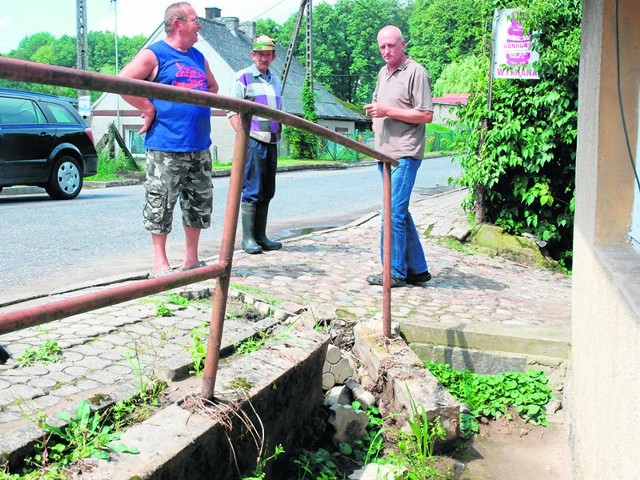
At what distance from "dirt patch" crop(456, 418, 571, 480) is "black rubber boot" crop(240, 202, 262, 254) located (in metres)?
2.86

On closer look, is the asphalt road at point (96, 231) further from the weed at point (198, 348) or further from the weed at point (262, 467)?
the weed at point (262, 467)

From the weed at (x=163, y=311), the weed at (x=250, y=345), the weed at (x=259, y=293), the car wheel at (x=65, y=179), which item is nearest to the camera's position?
the weed at (x=250, y=345)

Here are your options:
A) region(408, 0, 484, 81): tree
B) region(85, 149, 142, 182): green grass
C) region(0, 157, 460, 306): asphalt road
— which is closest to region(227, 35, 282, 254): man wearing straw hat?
region(0, 157, 460, 306): asphalt road

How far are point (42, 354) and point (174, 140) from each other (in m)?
1.84

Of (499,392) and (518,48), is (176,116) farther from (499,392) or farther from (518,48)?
(518,48)

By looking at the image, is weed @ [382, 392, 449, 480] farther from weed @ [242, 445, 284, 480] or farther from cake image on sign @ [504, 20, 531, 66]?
cake image on sign @ [504, 20, 531, 66]

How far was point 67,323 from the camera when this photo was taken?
11.7ft

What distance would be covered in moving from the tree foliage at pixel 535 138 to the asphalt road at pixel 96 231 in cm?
234

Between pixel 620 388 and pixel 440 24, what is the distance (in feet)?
244

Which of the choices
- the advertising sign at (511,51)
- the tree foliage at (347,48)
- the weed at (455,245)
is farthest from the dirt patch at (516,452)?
the tree foliage at (347,48)

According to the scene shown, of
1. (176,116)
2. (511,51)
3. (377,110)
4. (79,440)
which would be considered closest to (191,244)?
(176,116)

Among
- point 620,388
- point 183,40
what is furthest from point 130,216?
point 620,388

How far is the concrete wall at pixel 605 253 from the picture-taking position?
2.29 m

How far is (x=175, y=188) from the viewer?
4539 millimetres
